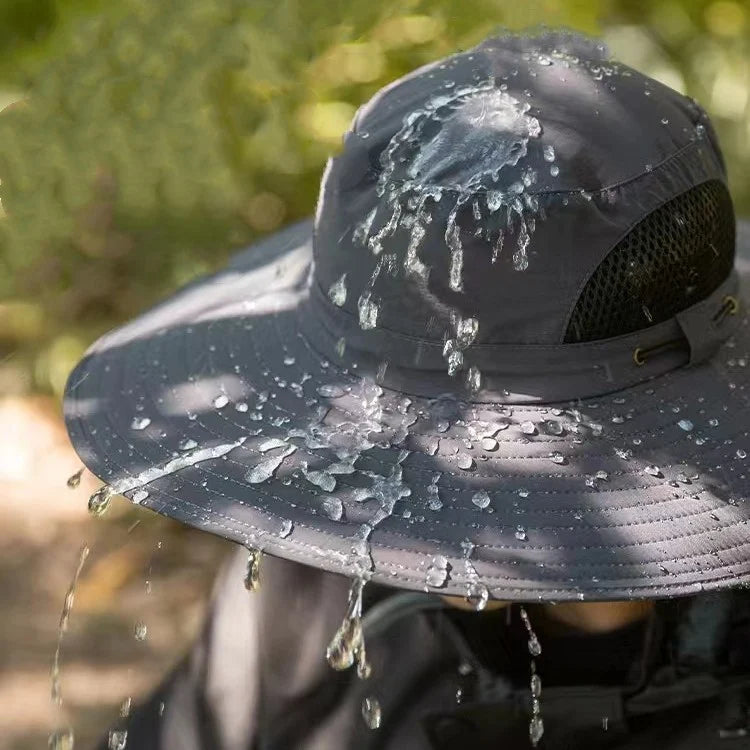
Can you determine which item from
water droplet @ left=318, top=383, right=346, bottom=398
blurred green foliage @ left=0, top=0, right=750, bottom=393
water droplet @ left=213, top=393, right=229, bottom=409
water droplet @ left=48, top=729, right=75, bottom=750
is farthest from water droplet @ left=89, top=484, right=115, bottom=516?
water droplet @ left=48, top=729, right=75, bottom=750

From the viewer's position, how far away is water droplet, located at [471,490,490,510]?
1.25 metres

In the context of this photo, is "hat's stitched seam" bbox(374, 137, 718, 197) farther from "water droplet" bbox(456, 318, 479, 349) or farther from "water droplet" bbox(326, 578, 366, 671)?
"water droplet" bbox(326, 578, 366, 671)

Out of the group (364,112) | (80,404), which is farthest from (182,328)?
(364,112)

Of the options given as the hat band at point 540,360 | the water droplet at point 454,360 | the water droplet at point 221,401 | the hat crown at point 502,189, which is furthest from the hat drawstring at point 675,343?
the water droplet at point 221,401

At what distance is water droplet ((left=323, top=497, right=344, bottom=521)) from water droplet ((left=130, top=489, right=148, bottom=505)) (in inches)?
9.5

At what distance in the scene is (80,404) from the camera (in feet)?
5.17

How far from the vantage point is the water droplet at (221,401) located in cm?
147

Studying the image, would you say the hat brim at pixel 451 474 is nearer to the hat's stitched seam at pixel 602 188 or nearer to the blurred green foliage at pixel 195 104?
the hat's stitched seam at pixel 602 188

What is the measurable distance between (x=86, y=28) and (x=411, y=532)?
1742 mm

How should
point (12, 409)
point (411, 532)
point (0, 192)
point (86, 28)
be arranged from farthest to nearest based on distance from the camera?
1. point (12, 409)
2. point (0, 192)
3. point (86, 28)
4. point (411, 532)

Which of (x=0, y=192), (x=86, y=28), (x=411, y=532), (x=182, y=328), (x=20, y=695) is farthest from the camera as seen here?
(x=20, y=695)

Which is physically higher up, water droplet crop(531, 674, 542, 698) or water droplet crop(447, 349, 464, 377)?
water droplet crop(447, 349, 464, 377)

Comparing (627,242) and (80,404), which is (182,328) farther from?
(627,242)

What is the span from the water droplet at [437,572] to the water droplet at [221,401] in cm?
42
